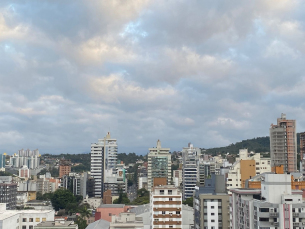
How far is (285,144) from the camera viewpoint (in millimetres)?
113812

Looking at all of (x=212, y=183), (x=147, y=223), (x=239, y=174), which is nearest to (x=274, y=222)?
(x=212, y=183)

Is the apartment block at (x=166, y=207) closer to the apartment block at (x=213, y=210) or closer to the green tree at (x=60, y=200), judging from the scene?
the apartment block at (x=213, y=210)

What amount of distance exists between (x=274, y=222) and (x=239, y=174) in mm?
36489

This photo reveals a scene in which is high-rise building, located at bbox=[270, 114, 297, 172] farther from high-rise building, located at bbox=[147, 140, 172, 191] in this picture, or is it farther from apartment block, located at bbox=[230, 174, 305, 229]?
apartment block, located at bbox=[230, 174, 305, 229]

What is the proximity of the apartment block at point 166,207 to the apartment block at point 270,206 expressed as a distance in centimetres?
687

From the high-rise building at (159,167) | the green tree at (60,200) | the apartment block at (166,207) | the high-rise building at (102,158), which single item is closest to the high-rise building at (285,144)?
the high-rise building at (159,167)

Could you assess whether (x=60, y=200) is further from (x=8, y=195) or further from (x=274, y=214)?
(x=274, y=214)

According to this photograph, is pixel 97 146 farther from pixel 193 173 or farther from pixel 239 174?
pixel 239 174

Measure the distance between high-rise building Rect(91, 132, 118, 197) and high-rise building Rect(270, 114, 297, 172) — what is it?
160 feet

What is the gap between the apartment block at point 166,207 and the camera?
5100cm

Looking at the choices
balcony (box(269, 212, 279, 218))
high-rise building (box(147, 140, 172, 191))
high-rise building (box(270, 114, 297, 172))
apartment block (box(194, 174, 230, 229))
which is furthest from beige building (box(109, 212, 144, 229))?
high-rise building (box(147, 140, 172, 191))

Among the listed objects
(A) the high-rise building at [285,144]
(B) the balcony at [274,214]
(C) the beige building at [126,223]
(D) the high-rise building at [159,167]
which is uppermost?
(A) the high-rise building at [285,144]

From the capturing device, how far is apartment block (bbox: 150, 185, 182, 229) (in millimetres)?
51000

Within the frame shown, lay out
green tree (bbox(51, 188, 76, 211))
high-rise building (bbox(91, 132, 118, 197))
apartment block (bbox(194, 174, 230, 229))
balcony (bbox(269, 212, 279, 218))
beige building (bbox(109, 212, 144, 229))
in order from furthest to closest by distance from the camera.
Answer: high-rise building (bbox(91, 132, 118, 197)) → green tree (bbox(51, 188, 76, 211)) → apartment block (bbox(194, 174, 230, 229)) → beige building (bbox(109, 212, 144, 229)) → balcony (bbox(269, 212, 279, 218))
